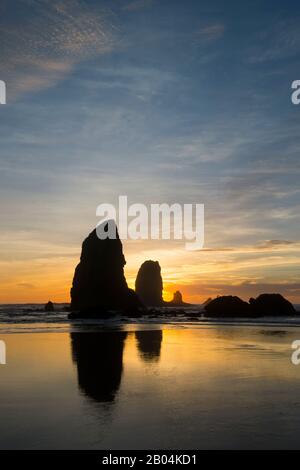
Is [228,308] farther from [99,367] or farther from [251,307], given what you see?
[99,367]

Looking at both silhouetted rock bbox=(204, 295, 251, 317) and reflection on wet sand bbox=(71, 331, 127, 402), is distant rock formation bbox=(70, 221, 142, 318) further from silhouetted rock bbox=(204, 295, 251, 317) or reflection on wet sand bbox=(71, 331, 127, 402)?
reflection on wet sand bbox=(71, 331, 127, 402)

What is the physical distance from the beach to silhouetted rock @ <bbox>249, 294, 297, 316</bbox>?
219 feet

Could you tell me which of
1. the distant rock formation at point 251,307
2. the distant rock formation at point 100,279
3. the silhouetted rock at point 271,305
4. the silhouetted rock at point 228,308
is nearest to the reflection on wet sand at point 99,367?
the silhouetted rock at point 228,308

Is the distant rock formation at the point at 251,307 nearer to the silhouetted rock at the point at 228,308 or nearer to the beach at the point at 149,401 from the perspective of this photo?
the silhouetted rock at the point at 228,308

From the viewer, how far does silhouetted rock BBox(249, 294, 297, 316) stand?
87562 millimetres

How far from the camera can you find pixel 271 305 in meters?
89.0

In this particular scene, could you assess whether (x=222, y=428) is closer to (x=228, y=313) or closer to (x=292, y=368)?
(x=292, y=368)

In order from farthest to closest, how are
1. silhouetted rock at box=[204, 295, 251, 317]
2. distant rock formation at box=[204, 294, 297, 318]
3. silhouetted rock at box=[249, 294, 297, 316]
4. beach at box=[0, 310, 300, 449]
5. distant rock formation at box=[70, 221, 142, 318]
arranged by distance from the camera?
1. distant rock formation at box=[70, 221, 142, 318]
2. silhouetted rock at box=[249, 294, 297, 316]
3. distant rock formation at box=[204, 294, 297, 318]
4. silhouetted rock at box=[204, 295, 251, 317]
5. beach at box=[0, 310, 300, 449]

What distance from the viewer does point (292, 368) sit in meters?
19.3

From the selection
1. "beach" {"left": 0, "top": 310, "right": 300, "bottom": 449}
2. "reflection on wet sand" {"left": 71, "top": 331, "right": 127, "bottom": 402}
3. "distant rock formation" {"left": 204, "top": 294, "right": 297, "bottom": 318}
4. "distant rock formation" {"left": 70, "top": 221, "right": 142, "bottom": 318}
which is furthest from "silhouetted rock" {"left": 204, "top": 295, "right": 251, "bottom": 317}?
"beach" {"left": 0, "top": 310, "right": 300, "bottom": 449}

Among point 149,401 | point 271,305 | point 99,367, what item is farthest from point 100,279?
point 149,401

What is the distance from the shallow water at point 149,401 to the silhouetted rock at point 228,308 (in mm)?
61542

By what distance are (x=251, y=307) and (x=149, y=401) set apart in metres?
76.6
